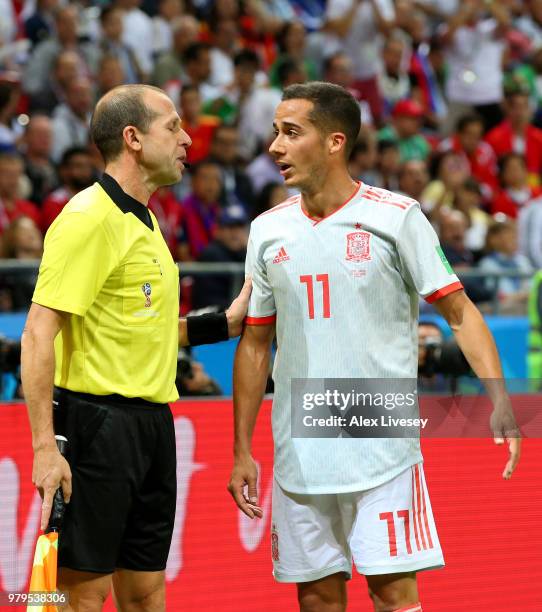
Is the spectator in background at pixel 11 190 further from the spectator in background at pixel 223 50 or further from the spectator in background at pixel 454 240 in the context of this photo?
the spectator in background at pixel 223 50

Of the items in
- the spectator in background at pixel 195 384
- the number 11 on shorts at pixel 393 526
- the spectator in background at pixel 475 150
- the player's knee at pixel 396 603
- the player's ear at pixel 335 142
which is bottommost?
the player's knee at pixel 396 603

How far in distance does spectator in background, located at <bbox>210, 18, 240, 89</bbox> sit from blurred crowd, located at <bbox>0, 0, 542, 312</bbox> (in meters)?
0.02

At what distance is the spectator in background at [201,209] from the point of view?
10.2 m

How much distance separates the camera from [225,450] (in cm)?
537

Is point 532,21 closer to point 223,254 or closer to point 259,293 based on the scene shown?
point 223,254

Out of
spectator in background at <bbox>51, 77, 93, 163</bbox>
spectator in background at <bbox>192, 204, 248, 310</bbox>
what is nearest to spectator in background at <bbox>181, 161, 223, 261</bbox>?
spectator in background at <bbox>192, 204, 248, 310</bbox>

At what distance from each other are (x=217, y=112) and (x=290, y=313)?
8.12 metres

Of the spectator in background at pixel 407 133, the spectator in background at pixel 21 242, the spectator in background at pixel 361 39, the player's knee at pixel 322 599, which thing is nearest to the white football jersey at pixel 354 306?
the player's knee at pixel 322 599

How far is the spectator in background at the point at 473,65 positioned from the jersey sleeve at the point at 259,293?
1059cm

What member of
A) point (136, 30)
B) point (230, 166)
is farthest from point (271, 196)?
point (136, 30)

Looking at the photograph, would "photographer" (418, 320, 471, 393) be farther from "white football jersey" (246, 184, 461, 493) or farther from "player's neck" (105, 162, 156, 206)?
"player's neck" (105, 162, 156, 206)

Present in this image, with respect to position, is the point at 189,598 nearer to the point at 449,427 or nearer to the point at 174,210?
the point at 449,427

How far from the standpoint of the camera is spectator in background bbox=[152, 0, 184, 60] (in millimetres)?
12617

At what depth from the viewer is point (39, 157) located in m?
10.1
